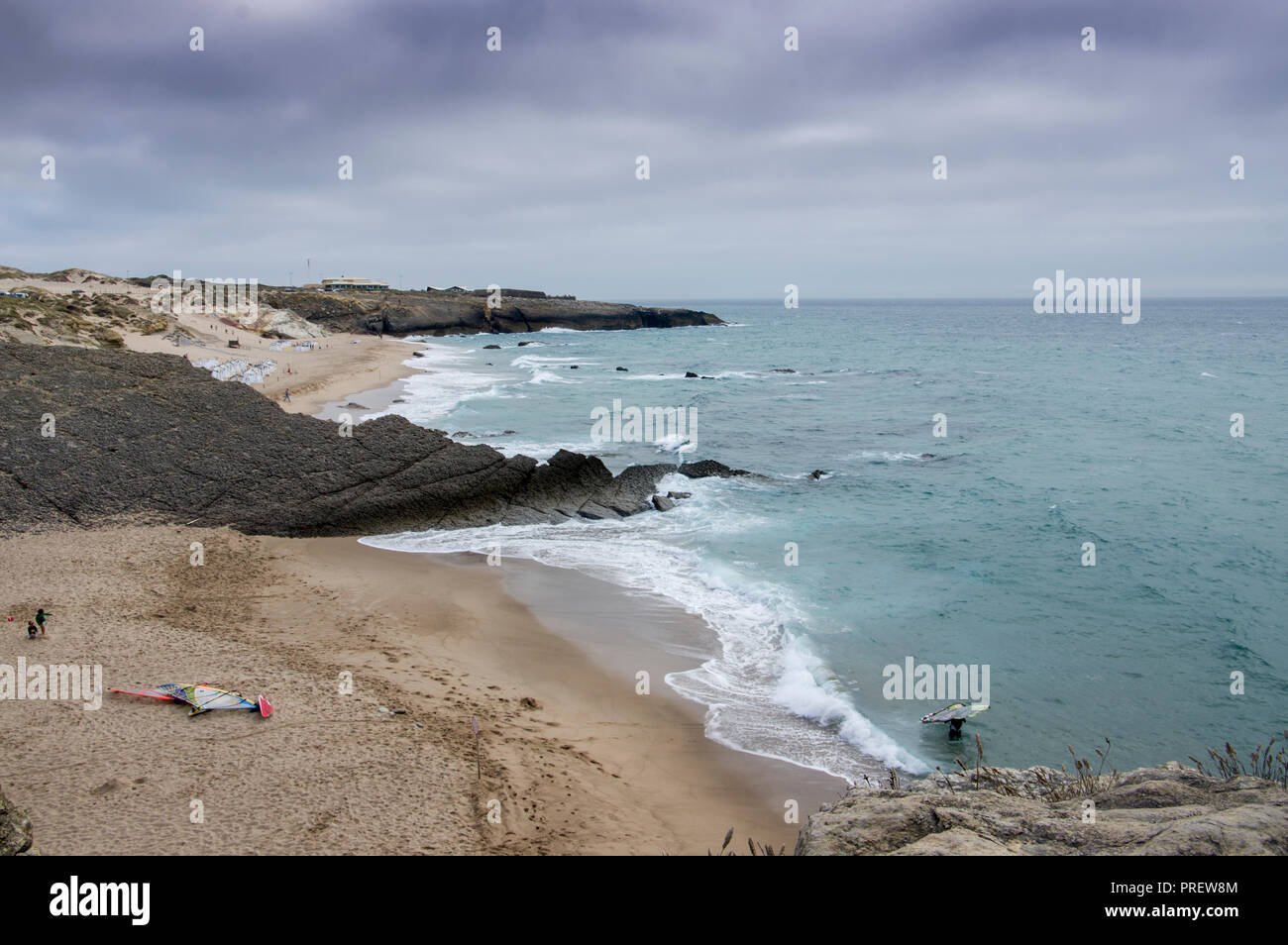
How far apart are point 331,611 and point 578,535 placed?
7946mm

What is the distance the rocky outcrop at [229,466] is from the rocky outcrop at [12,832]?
1568 cm

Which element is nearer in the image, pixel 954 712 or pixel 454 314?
pixel 954 712

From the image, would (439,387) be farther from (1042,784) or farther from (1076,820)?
(1076,820)

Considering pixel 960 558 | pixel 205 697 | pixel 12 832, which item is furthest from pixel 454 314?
pixel 12 832

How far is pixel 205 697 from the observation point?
11.8 meters

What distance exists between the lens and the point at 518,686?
14070 mm

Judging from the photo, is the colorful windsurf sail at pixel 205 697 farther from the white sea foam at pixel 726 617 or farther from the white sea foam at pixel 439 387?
the white sea foam at pixel 439 387

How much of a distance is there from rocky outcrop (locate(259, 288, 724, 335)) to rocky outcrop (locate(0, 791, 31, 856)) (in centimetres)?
9405

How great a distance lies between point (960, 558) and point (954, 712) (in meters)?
9.19

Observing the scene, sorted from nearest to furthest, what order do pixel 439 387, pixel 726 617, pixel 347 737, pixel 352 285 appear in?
pixel 347 737, pixel 726 617, pixel 439 387, pixel 352 285

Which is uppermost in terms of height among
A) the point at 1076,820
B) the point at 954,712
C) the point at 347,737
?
the point at 1076,820

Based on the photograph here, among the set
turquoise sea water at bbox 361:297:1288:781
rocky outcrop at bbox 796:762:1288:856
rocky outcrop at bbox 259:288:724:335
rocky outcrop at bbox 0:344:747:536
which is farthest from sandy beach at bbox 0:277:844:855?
rocky outcrop at bbox 259:288:724:335

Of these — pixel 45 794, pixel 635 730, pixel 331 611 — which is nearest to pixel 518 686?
pixel 635 730
